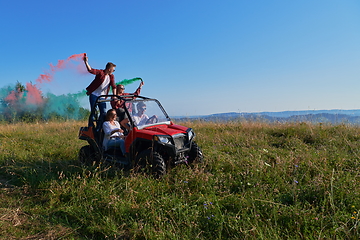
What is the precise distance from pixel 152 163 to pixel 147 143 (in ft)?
1.46

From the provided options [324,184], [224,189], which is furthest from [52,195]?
[324,184]

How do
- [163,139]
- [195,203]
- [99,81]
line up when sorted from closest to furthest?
[195,203] < [163,139] < [99,81]

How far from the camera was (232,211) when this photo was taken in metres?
3.55

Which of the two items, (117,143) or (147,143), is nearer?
(147,143)

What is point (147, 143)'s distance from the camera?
4918 mm

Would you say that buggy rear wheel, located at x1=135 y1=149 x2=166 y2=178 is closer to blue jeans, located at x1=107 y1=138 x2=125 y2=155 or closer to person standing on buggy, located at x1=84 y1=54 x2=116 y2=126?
blue jeans, located at x1=107 y1=138 x2=125 y2=155

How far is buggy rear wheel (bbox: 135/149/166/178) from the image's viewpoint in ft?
15.2

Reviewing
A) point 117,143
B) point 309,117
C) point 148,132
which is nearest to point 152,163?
point 148,132

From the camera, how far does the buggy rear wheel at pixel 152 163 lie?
4.64 metres

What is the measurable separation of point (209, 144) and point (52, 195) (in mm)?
4685

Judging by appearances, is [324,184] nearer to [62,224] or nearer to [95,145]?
[62,224]

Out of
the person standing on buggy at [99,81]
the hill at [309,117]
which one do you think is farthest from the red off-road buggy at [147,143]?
the hill at [309,117]

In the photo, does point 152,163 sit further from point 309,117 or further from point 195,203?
point 309,117

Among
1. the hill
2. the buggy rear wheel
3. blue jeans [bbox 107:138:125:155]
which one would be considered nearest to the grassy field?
the buggy rear wheel
